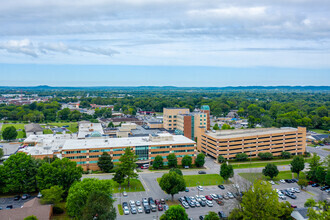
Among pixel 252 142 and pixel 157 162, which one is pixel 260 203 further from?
pixel 252 142

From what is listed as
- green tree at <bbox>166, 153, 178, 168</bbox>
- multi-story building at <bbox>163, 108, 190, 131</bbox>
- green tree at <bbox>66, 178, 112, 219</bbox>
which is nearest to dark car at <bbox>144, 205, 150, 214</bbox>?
green tree at <bbox>66, 178, 112, 219</bbox>

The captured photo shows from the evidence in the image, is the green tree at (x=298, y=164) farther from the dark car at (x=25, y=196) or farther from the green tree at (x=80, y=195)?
the dark car at (x=25, y=196)

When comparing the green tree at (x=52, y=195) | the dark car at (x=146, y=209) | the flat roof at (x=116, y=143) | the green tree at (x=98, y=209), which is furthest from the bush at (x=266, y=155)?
A: the green tree at (x=52, y=195)

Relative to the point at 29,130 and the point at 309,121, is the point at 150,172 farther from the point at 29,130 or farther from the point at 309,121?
the point at 309,121

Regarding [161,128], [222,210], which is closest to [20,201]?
[222,210]

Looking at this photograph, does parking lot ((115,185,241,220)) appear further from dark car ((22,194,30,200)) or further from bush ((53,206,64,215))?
dark car ((22,194,30,200))

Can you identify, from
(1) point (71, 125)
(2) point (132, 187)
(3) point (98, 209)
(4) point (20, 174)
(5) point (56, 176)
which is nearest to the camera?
(3) point (98, 209)

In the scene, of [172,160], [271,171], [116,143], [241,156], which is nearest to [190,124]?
[241,156]
